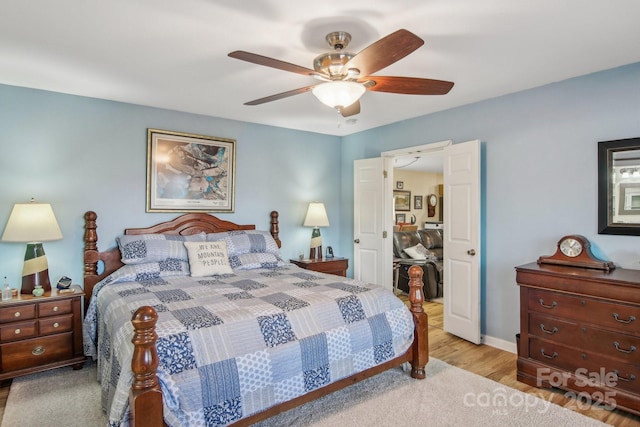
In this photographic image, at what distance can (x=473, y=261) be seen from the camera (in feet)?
11.4

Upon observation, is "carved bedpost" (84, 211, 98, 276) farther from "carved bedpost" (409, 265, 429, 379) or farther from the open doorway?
the open doorway

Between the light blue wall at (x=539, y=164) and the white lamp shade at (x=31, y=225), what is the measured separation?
380 centimetres

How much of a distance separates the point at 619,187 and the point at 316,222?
119 inches

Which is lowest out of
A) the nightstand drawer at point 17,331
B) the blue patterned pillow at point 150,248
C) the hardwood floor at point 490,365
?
the hardwood floor at point 490,365

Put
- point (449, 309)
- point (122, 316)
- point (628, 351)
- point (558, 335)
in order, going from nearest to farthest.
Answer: point (122, 316) < point (628, 351) < point (558, 335) < point (449, 309)

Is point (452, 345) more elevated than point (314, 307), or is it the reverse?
point (314, 307)

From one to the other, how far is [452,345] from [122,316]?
9.55ft

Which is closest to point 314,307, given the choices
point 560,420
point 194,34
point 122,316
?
point 122,316

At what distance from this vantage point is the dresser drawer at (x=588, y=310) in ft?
7.44

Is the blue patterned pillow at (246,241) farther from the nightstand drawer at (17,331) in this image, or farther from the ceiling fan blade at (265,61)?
the ceiling fan blade at (265,61)

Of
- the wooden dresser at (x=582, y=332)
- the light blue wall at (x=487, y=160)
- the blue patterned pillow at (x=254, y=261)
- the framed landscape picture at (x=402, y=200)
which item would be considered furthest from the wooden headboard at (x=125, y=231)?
the framed landscape picture at (x=402, y=200)

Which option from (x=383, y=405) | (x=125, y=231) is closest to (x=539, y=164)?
(x=383, y=405)

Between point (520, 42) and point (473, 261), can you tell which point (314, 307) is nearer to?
point (473, 261)

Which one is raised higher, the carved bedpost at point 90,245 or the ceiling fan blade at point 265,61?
the ceiling fan blade at point 265,61
